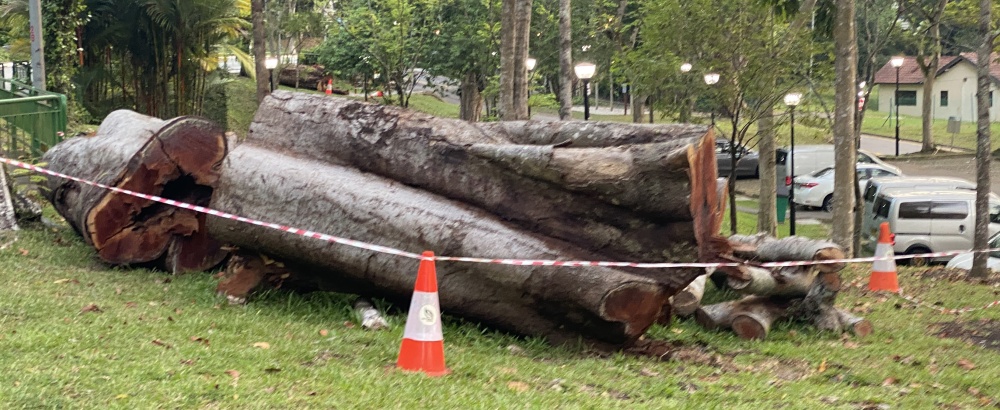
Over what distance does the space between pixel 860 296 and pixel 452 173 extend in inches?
222

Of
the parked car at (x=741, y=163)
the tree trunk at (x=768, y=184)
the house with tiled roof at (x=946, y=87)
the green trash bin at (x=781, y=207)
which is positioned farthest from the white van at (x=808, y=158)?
the house with tiled roof at (x=946, y=87)

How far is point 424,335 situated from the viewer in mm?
5758

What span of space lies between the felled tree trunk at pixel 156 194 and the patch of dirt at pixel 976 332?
6763 mm

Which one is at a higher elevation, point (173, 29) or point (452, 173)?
point (173, 29)

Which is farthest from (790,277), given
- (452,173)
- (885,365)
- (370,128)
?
(370,128)

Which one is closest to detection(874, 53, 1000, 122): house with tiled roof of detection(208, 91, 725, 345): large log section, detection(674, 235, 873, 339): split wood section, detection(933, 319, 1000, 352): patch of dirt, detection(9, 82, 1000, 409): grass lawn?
detection(933, 319, 1000, 352): patch of dirt

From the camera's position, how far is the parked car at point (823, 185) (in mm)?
27938

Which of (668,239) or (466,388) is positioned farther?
(668,239)

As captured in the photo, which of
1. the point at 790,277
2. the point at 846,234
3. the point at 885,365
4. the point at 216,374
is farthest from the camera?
the point at 846,234

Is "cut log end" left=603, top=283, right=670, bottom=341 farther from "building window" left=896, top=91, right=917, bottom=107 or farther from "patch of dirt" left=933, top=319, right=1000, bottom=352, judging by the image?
"building window" left=896, top=91, right=917, bottom=107

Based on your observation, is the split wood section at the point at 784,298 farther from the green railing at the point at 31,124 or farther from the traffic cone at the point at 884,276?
the green railing at the point at 31,124

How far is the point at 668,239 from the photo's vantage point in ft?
21.9

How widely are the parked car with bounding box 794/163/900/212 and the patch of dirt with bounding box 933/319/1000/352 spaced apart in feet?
62.8

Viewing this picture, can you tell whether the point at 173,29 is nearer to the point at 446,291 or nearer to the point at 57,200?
the point at 57,200
